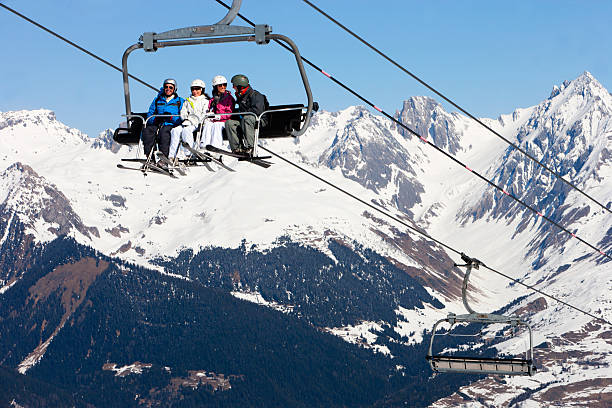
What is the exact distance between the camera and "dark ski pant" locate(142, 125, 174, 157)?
112ft

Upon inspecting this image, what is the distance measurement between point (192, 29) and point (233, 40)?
111 cm

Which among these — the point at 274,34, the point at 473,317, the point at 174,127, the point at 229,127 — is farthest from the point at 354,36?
the point at 473,317

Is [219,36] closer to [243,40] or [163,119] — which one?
[243,40]

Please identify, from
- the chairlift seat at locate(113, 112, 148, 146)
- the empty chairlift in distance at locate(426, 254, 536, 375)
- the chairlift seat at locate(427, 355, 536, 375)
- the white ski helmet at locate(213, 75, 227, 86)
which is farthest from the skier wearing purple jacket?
the chairlift seat at locate(427, 355, 536, 375)

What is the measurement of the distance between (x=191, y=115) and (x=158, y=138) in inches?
53.6

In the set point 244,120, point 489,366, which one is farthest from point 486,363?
point 244,120

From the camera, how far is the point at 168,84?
35.6 metres

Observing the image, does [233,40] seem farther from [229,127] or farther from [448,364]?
[448,364]

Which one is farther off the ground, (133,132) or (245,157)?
(133,132)

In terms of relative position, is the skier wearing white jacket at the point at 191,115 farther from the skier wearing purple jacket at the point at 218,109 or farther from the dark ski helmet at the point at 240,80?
the dark ski helmet at the point at 240,80

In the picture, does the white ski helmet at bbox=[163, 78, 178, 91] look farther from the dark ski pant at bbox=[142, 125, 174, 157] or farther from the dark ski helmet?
the dark ski helmet

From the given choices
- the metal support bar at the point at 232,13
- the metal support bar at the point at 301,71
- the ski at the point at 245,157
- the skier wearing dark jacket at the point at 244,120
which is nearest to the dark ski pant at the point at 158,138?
the ski at the point at 245,157

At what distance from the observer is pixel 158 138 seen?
34.4 m

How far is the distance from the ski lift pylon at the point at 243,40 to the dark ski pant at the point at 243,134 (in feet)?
0.90
